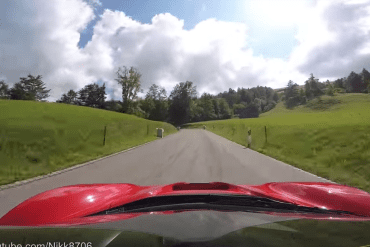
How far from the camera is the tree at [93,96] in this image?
101000 millimetres

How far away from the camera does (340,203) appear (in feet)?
8.18

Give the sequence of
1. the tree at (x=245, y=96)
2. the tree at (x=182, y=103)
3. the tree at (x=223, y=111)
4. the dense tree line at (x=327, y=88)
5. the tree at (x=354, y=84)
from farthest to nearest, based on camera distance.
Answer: the tree at (x=245, y=96)
the tree at (x=223, y=111)
the tree at (x=354, y=84)
the dense tree line at (x=327, y=88)
the tree at (x=182, y=103)

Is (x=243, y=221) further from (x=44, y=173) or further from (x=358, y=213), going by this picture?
(x=44, y=173)

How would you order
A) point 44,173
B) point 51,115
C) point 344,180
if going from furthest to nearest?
point 51,115
point 44,173
point 344,180

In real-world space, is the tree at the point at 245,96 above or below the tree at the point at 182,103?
above

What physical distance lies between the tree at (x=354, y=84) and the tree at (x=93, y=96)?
14167cm

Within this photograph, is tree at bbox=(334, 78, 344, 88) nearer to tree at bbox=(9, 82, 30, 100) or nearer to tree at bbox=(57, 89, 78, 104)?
tree at bbox=(57, 89, 78, 104)

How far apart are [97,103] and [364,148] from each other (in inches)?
4014

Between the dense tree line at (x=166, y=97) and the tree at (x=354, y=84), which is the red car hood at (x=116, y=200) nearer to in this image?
the dense tree line at (x=166, y=97)

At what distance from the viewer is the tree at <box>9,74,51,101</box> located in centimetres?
9119

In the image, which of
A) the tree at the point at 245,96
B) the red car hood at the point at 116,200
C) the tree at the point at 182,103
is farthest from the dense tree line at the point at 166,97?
the red car hood at the point at 116,200

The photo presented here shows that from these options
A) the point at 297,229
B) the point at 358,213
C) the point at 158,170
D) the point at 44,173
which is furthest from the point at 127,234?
the point at 44,173

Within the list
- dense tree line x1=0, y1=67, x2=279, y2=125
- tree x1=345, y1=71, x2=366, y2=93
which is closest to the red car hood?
dense tree line x1=0, y1=67, x2=279, y2=125

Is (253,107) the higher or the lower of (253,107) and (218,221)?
the higher
